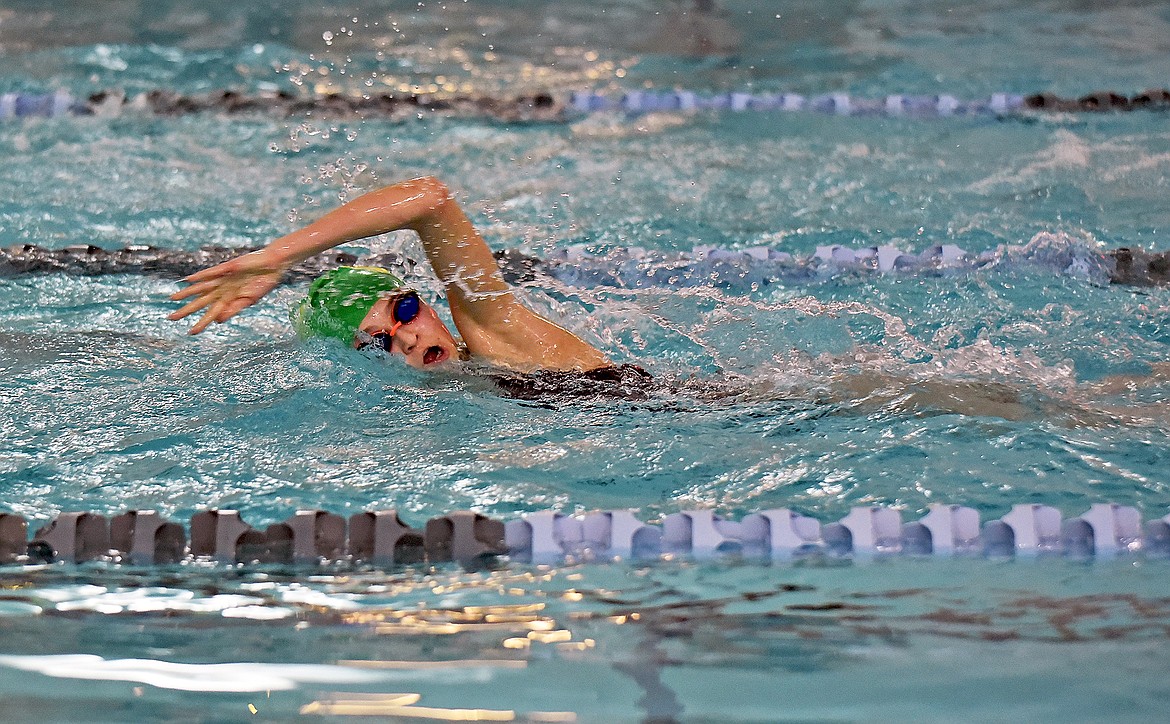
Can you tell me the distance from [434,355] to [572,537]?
0.69 meters

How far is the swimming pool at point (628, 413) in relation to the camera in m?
1.43

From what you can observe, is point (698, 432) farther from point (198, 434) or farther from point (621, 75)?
point (621, 75)

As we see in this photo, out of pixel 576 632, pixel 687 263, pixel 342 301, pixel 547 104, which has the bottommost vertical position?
pixel 576 632

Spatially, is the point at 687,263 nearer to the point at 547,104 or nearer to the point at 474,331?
the point at 474,331

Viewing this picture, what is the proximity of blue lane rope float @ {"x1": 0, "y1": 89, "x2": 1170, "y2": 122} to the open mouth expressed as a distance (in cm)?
304

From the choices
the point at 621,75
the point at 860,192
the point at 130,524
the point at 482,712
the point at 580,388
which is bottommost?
the point at 482,712

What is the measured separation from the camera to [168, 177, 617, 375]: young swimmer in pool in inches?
86.2

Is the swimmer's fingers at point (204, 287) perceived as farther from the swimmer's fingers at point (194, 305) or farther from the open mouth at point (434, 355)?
the open mouth at point (434, 355)

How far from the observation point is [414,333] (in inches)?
97.2

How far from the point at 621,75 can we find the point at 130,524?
15.6 ft

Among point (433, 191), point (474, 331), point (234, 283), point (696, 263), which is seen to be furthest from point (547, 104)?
point (234, 283)

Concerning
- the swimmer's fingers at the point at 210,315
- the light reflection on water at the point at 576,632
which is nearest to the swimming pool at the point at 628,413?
the light reflection on water at the point at 576,632

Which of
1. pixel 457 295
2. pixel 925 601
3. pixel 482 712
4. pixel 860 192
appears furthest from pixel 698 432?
pixel 860 192

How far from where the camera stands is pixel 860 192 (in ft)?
14.3
